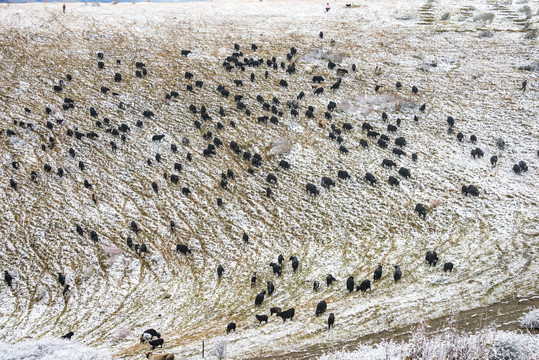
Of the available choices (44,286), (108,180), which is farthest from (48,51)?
(44,286)

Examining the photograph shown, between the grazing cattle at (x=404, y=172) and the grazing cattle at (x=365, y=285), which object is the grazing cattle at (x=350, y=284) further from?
the grazing cattle at (x=404, y=172)

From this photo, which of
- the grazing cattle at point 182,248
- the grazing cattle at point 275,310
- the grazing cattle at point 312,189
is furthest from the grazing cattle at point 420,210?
the grazing cattle at point 182,248

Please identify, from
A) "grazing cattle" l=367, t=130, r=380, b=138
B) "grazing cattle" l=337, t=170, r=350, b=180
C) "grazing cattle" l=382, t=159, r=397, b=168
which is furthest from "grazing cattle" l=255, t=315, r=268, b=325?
"grazing cattle" l=367, t=130, r=380, b=138

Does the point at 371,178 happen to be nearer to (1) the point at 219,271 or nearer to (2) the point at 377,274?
(2) the point at 377,274

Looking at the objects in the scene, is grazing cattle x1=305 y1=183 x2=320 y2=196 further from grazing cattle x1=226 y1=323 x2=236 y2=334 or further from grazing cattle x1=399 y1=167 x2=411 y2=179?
grazing cattle x1=226 y1=323 x2=236 y2=334

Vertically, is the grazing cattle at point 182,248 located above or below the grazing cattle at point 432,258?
below

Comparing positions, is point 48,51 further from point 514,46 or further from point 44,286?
point 514,46
